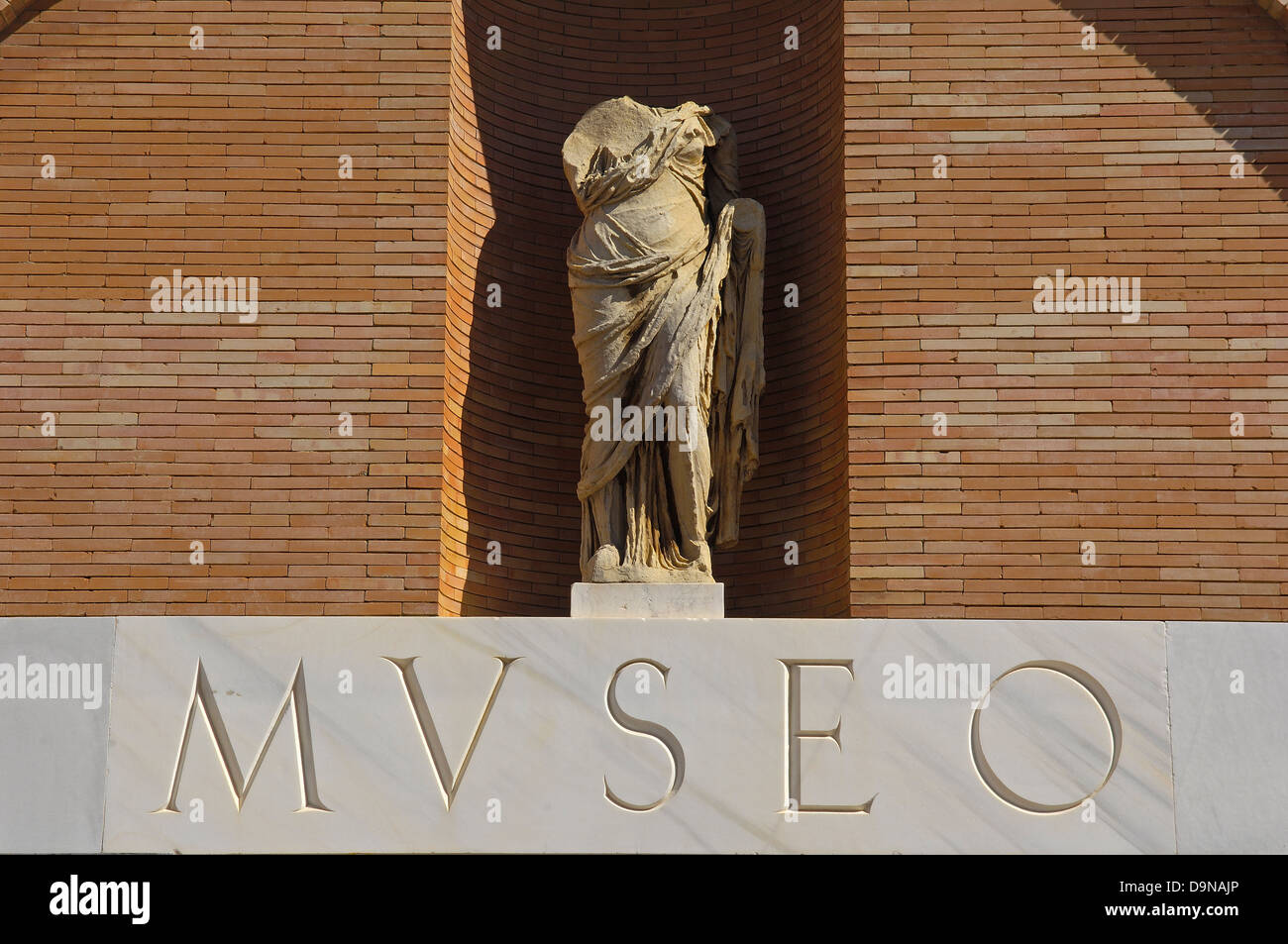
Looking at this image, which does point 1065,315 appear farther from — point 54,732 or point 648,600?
point 54,732

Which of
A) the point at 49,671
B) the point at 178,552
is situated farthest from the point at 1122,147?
the point at 49,671

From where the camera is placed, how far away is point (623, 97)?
945 centimetres

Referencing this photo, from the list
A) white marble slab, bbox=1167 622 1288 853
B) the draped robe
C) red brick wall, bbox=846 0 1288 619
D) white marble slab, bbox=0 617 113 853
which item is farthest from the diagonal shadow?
white marble slab, bbox=0 617 113 853

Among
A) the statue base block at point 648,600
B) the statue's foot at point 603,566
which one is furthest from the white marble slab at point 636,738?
the statue's foot at point 603,566

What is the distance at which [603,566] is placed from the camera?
866 cm

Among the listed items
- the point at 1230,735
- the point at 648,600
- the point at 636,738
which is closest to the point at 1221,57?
the point at 1230,735

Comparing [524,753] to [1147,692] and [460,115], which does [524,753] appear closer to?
[1147,692]

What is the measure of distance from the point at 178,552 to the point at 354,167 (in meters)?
2.06

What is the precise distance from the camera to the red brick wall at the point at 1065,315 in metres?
8.65

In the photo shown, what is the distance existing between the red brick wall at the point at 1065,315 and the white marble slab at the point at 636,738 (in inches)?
24.8

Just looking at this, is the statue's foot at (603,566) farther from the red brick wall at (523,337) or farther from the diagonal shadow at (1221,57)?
the diagonal shadow at (1221,57)

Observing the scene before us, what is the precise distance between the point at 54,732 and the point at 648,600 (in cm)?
266

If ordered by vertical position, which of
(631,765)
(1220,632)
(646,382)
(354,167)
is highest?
(354,167)

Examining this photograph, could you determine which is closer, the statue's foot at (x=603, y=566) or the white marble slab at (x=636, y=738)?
the white marble slab at (x=636, y=738)
